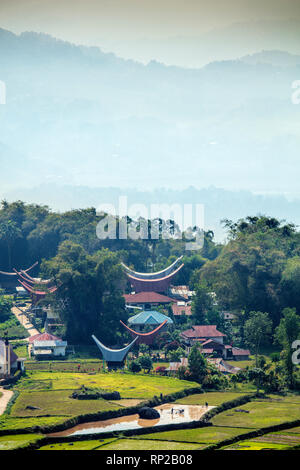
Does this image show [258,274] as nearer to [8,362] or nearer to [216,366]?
[216,366]

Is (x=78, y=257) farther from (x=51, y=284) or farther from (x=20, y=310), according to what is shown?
(x=20, y=310)

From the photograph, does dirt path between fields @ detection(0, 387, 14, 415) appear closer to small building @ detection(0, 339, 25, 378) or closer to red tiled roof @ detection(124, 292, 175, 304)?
small building @ detection(0, 339, 25, 378)

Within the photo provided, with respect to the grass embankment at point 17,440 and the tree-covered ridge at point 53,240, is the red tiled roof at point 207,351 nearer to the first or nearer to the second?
the grass embankment at point 17,440

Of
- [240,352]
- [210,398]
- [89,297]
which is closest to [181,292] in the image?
[89,297]

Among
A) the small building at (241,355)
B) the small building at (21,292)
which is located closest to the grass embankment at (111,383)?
the small building at (241,355)

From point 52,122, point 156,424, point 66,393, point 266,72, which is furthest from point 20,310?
point 52,122

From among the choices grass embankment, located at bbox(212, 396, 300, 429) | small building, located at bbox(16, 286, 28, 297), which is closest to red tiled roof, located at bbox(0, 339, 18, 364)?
grass embankment, located at bbox(212, 396, 300, 429)

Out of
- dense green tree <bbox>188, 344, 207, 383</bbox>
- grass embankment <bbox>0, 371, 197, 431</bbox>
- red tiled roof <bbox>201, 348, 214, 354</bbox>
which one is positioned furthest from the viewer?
red tiled roof <bbox>201, 348, 214, 354</bbox>
